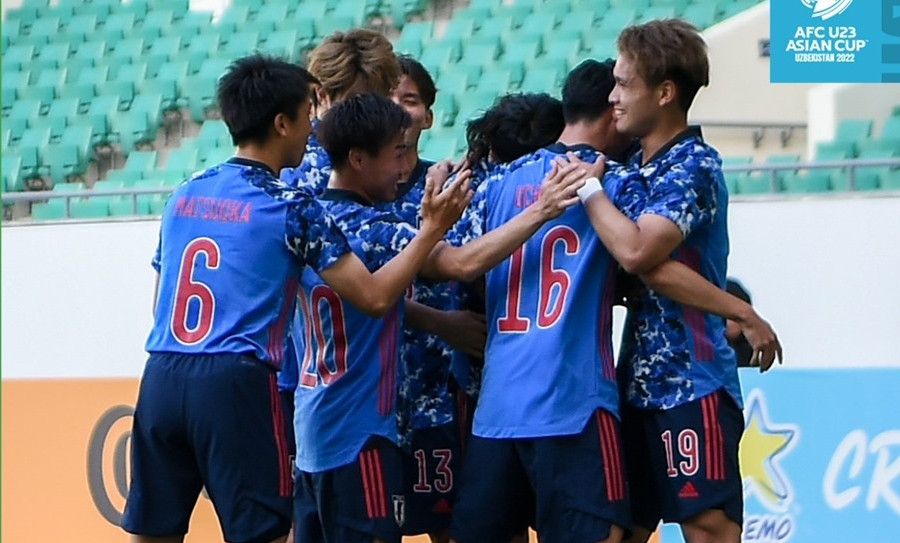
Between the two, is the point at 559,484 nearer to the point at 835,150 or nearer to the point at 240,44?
the point at 835,150

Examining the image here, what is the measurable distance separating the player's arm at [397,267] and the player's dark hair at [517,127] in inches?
18.0

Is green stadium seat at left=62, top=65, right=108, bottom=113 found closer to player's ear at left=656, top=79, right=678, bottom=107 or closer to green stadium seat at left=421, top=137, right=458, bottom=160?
green stadium seat at left=421, top=137, right=458, bottom=160

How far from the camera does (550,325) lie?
11.6 ft

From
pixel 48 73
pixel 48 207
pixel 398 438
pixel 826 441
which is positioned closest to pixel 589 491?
pixel 398 438

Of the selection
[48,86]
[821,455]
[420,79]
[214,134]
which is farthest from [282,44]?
[420,79]

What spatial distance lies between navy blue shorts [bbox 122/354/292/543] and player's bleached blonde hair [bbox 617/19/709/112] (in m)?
1.21

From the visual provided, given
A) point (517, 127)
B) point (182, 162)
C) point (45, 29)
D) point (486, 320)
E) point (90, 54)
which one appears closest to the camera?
point (486, 320)

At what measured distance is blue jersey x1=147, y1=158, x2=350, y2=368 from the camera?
3549 mm

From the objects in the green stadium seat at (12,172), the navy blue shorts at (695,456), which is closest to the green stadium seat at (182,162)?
the green stadium seat at (12,172)

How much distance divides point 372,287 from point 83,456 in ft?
11.8

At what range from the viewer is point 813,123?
7.43 meters

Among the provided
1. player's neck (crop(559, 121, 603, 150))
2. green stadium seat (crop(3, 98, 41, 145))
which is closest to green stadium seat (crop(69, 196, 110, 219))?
green stadium seat (crop(3, 98, 41, 145))

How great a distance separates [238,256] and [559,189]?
2.66 feet

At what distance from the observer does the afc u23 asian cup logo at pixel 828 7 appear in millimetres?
6852
